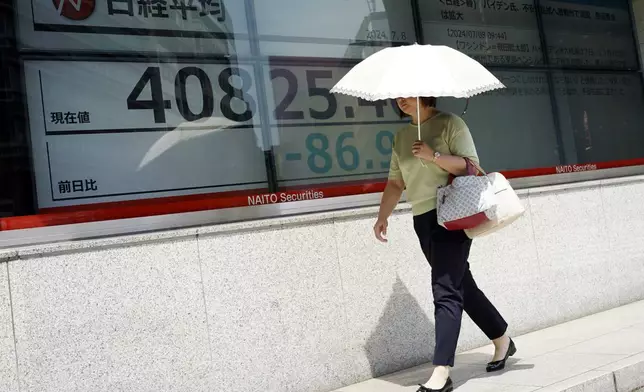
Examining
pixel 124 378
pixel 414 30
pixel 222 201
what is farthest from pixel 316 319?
pixel 414 30

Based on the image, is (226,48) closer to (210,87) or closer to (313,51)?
(210,87)

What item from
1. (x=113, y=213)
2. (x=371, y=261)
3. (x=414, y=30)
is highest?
(x=414, y=30)

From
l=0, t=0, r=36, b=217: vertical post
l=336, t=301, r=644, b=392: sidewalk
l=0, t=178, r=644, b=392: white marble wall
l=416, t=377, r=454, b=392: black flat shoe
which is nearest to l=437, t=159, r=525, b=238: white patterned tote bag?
l=416, t=377, r=454, b=392: black flat shoe

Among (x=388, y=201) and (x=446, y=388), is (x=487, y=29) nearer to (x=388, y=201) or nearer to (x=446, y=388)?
(x=388, y=201)

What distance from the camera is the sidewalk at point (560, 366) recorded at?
5000mm

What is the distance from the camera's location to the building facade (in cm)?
477

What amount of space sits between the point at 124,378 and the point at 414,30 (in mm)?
3817

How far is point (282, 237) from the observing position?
5.48 metres

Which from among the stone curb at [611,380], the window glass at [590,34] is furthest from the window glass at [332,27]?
the stone curb at [611,380]

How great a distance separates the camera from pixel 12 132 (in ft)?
16.0

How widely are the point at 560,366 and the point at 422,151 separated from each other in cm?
178

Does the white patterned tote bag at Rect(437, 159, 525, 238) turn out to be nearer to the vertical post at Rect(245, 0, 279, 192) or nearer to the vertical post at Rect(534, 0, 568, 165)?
the vertical post at Rect(245, 0, 279, 192)

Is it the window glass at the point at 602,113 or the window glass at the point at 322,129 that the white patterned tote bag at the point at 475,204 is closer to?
the window glass at the point at 322,129

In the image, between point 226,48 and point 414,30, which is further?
point 414,30
